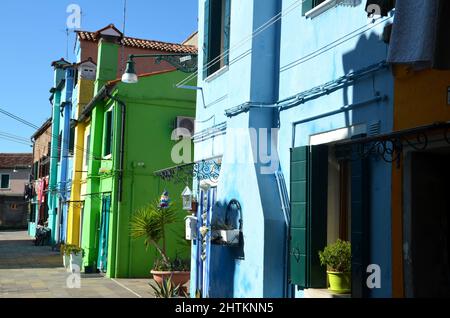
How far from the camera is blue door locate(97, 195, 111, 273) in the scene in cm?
1653

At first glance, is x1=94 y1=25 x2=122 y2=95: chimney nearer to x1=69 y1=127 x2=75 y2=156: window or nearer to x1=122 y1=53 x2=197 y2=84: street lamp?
x1=69 y1=127 x2=75 y2=156: window

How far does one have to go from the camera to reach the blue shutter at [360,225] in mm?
5730

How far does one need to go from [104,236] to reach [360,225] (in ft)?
40.1

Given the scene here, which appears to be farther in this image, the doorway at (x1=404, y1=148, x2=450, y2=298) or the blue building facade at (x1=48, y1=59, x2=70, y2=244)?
the blue building facade at (x1=48, y1=59, x2=70, y2=244)

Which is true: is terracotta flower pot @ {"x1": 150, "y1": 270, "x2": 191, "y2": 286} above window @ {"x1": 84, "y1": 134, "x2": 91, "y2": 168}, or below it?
below

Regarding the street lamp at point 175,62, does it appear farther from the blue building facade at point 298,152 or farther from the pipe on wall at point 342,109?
the pipe on wall at point 342,109

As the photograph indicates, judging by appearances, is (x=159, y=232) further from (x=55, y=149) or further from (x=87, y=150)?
(x=55, y=149)

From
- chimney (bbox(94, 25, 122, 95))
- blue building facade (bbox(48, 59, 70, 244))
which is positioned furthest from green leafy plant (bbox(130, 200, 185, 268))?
blue building facade (bbox(48, 59, 70, 244))

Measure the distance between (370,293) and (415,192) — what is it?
3.79 ft

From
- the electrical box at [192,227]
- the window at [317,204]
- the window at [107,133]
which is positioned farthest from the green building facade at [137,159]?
the window at [317,204]

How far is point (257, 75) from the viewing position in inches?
314

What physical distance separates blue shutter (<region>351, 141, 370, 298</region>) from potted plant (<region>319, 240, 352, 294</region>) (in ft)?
0.77

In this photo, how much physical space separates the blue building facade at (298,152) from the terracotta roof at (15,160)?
43733 millimetres

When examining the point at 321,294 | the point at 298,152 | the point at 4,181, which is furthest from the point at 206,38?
the point at 4,181
